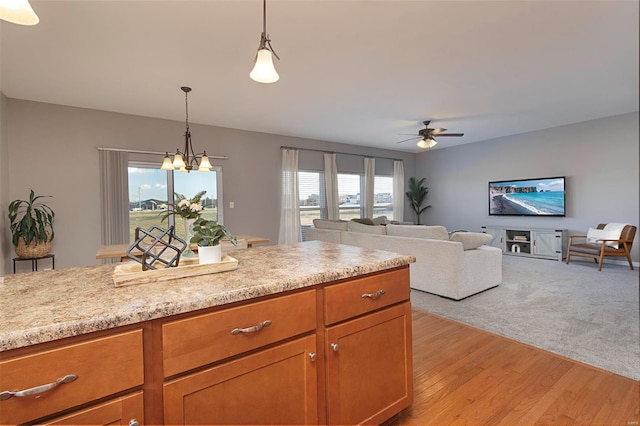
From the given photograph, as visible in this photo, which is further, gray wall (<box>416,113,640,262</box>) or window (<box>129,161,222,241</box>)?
window (<box>129,161,222,241</box>)

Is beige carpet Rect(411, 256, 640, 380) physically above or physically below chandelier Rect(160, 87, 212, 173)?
below

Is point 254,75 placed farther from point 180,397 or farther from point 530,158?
point 530,158

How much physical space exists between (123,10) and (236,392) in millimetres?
2361

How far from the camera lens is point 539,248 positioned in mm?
5316

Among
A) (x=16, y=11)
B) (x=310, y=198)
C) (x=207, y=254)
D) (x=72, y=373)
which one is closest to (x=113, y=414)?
(x=72, y=373)

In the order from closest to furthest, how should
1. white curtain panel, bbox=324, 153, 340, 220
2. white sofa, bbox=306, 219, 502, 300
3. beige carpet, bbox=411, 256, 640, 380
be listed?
1. beige carpet, bbox=411, 256, 640, 380
2. white sofa, bbox=306, 219, 502, 300
3. white curtain panel, bbox=324, 153, 340, 220

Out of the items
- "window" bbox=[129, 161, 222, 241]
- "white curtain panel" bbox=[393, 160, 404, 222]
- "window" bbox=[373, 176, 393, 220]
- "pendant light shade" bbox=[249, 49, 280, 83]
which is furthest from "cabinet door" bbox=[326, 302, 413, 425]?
"white curtain panel" bbox=[393, 160, 404, 222]

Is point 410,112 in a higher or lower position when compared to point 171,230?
higher

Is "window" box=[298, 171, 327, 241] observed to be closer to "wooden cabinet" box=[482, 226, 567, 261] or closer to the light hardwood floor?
"wooden cabinet" box=[482, 226, 567, 261]

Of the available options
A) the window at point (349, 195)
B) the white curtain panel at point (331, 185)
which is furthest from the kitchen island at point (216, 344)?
the window at point (349, 195)

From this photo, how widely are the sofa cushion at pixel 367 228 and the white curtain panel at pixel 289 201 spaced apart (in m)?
1.32

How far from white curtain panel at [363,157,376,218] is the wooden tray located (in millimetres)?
5568

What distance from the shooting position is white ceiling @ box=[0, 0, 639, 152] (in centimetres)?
200

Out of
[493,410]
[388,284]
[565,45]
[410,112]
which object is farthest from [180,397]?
[410,112]
